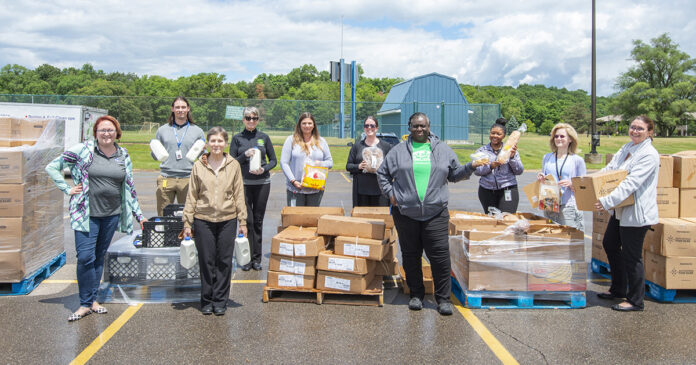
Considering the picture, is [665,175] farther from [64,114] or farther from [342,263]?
[64,114]

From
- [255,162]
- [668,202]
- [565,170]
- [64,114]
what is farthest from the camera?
[64,114]

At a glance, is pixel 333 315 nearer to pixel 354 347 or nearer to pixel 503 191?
pixel 354 347

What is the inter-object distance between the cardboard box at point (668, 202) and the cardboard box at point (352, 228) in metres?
2.86

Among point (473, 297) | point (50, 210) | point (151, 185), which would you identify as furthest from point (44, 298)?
point (151, 185)

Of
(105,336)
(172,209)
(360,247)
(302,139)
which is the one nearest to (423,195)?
(360,247)

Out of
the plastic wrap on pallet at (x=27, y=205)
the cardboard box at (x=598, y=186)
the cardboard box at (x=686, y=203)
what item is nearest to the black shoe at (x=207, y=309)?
the plastic wrap on pallet at (x=27, y=205)

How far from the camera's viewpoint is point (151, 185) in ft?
47.5

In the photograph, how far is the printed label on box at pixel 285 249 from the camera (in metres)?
4.80

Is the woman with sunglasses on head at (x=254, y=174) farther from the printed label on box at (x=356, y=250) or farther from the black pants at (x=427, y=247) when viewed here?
the black pants at (x=427, y=247)

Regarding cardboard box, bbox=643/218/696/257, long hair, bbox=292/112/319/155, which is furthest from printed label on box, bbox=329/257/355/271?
cardboard box, bbox=643/218/696/257

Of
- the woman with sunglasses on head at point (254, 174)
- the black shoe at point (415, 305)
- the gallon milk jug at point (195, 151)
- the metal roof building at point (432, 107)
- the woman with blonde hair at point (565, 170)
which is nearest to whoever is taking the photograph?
the black shoe at point (415, 305)

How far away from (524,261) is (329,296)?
1930 mm

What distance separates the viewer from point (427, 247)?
15.3 feet

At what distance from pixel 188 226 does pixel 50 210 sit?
2.06 m
